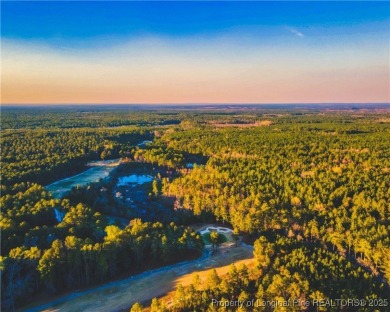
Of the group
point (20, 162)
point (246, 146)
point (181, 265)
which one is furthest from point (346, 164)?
point (20, 162)

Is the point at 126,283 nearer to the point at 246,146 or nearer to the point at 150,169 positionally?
the point at 150,169

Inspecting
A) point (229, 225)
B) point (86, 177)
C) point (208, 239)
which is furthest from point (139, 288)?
point (86, 177)

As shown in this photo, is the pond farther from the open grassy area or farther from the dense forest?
the open grassy area

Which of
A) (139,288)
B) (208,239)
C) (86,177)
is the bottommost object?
(139,288)

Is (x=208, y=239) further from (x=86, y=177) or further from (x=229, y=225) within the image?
(x=86, y=177)

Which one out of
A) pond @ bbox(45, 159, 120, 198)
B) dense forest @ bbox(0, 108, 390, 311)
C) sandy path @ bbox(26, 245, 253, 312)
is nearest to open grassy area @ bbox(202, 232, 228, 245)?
dense forest @ bbox(0, 108, 390, 311)

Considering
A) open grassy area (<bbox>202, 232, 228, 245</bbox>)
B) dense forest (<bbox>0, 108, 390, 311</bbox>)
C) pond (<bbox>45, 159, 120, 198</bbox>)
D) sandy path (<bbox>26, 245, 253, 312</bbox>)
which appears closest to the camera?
dense forest (<bbox>0, 108, 390, 311</bbox>)
